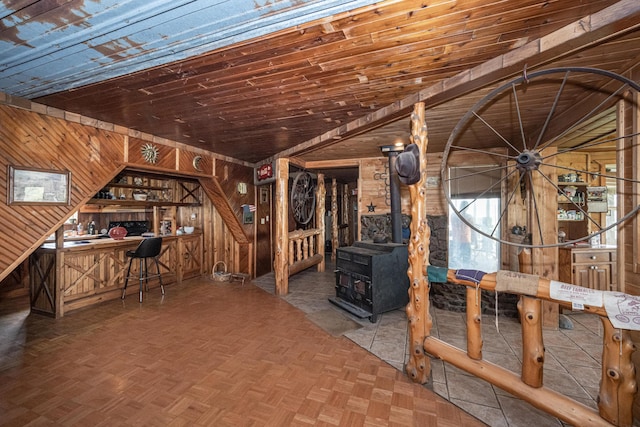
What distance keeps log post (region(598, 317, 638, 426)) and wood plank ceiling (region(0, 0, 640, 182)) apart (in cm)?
168

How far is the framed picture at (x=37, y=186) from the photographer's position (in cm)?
248

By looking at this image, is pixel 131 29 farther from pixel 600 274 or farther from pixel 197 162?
pixel 600 274

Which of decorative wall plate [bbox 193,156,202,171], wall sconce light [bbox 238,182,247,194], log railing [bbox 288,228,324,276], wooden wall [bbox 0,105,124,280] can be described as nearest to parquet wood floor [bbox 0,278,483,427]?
wooden wall [bbox 0,105,124,280]

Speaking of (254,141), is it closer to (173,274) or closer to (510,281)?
(173,274)

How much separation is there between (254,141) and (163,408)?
3398 millimetres

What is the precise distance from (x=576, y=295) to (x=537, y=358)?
47 cm

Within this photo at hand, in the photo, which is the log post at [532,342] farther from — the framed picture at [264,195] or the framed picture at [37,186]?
the framed picture at [264,195]

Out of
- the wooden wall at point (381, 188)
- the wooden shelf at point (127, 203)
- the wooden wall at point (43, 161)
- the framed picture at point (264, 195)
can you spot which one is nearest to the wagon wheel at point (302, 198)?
the wooden wall at point (381, 188)

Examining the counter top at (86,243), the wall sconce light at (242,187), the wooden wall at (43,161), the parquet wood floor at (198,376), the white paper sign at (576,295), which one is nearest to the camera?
the white paper sign at (576,295)

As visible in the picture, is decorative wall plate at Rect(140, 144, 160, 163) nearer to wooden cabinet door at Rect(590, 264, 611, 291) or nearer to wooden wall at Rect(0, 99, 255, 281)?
wooden wall at Rect(0, 99, 255, 281)

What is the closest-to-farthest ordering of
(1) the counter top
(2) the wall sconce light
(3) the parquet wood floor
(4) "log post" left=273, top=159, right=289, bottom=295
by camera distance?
1. (3) the parquet wood floor
2. (1) the counter top
3. (4) "log post" left=273, top=159, right=289, bottom=295
4. (2) the wall sconce light

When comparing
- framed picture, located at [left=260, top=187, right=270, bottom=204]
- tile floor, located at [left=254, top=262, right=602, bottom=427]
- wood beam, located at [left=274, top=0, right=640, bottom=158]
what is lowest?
tile floor, located at [left=254, top=262, right=602, bottom=427]

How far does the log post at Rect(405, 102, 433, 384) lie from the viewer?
84.1 inches

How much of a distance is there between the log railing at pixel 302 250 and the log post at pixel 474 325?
3.46 m
